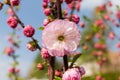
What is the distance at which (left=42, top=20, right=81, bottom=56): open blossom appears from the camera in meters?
2.59

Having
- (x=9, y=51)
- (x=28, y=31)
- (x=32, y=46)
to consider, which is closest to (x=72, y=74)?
(x=28, y=31)

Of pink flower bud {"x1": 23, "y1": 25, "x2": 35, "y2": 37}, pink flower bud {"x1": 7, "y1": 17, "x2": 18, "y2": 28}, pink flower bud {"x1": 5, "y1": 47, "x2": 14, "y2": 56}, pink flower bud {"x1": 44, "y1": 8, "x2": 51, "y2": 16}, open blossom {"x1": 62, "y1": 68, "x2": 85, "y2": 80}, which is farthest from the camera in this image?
pink flower bud {"x1": 5, "y1": 47, "x2": 14, "y2": 56}

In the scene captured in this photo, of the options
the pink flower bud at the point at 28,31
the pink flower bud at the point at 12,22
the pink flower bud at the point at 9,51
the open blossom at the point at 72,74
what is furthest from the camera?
the pink flower bud at the point at 9,51

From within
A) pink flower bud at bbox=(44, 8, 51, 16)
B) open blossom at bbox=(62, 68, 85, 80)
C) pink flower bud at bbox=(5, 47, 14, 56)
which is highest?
pink flower bud at bbox=(44, 8, 51, 16)

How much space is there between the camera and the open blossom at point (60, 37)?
2.59 metres

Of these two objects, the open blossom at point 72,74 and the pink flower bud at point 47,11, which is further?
the pink flower bud at point 47,11

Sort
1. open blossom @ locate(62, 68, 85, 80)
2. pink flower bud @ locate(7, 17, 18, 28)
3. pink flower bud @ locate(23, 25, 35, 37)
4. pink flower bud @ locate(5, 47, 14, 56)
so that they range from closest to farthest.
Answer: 1. open blossom @ locate(62, 68, 85, 80)
2. pink flower bud @ locate(23, 25, 35, 37)
3. pink flower bud @ locate(7, 17, 18, 28)
4. pink flower bud @ locate(5, 47, 14, 56)

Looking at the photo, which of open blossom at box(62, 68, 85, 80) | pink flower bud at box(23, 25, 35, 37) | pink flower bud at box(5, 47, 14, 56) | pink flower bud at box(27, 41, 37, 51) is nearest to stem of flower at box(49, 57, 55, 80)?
pink flower bud at box(27, 41, 37, 51)

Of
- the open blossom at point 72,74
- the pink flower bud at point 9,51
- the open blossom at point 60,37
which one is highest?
the open blossom at point 60,37

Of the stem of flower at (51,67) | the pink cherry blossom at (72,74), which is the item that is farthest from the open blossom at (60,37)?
the stem of flower at (51,67)

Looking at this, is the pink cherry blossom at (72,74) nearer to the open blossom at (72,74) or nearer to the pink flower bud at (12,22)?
the open blossom at (72,74)

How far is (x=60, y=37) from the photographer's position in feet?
8.73

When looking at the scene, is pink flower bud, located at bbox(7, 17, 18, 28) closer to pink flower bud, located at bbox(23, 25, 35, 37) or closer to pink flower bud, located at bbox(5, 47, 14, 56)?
pink flower bud, located at bbox(23, 25, 35, 37)

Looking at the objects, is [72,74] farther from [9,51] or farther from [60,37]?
[9,51]
